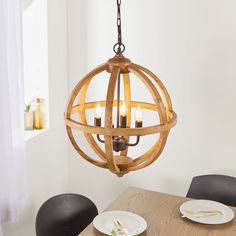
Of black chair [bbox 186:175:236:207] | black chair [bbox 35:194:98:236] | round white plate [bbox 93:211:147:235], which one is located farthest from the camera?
black chair [bbox 186:175:236:207]

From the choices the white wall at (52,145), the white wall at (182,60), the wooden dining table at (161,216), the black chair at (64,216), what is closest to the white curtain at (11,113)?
the black chair at (64,216)

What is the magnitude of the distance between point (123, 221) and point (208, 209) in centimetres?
44

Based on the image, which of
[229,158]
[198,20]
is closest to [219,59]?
[198,20]

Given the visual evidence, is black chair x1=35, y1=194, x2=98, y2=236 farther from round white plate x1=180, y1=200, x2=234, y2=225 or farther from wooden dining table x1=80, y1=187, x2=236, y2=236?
round white plate x1=180, y1=200, x2=234, y2=225

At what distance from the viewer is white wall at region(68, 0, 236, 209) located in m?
2.39

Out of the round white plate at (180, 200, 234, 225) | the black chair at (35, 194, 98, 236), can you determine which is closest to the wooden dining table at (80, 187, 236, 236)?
the round white plate at (180, 200, 234, 225)

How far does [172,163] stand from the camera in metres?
2.61

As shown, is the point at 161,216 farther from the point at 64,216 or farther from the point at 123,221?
the point at 64,216

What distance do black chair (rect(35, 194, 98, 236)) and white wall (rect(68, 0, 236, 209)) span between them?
64cm

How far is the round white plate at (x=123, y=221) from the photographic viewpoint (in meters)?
1.83

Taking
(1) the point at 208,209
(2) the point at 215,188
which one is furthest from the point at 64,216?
(2) the point at 215,188

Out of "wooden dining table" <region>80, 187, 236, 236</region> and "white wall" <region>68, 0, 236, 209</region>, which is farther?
"white wall" <region>68, 0, 236, 209</region>

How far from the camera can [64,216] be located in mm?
2080

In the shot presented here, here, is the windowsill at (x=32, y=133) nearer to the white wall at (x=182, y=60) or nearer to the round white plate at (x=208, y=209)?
the white wall at (x=182, y=60)
